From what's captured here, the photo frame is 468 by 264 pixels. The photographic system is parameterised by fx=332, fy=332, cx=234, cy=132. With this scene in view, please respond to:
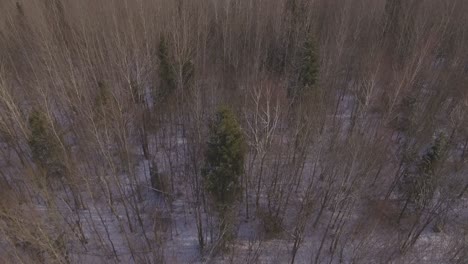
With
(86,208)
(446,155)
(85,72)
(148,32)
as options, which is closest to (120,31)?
(148,32)

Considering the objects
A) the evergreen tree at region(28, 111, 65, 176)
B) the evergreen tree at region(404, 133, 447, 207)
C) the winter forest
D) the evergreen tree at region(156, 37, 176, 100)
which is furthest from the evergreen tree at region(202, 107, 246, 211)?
the evergreen tree at region(404, 133, 447, 207)

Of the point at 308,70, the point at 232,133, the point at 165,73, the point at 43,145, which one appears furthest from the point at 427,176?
the point at 43,145

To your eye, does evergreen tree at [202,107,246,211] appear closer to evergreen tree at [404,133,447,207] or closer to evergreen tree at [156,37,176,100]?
evergreen tree at [156,37,176,100]

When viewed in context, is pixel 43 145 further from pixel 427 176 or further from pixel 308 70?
pixel 427 176

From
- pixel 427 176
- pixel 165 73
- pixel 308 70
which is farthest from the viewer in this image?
pixel 165 73

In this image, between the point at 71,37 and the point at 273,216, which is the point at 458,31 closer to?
the point at 273,216
